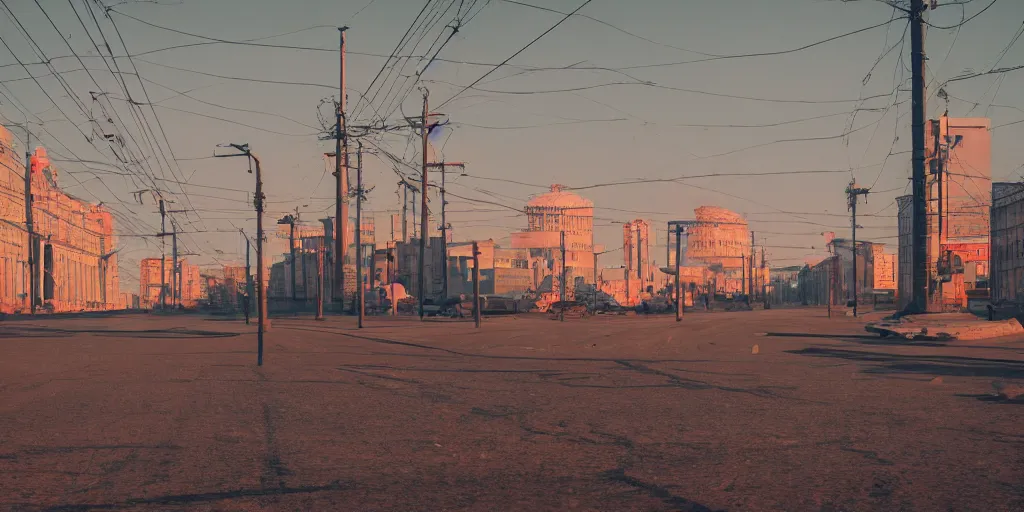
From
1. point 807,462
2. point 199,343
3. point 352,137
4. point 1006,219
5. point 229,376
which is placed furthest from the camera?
point 1006,219

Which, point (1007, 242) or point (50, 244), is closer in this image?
point (1007, 242)

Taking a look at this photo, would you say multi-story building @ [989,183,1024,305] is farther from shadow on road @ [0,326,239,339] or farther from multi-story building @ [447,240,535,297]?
multi-story building @ [447,240,535,297]

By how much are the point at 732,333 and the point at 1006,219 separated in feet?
227

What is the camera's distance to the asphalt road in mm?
7512

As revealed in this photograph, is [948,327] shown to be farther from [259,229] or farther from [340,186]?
[340,186]

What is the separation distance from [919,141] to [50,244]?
332 ft

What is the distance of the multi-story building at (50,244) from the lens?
89250 mm

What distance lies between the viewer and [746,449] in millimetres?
9570

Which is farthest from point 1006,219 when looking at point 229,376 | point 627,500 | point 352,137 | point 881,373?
point 627,500

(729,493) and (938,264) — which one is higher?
(938,264)

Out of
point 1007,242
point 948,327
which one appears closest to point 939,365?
point 948,327

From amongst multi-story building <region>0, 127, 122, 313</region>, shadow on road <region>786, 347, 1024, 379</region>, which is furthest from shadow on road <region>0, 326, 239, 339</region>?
multi-story building <region>0, 127, 122, 313</region>

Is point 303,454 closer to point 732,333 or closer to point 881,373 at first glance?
point 881,373

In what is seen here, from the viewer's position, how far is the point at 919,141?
1069 inches
